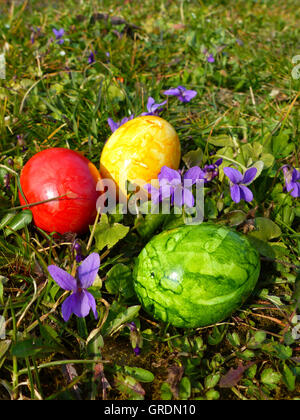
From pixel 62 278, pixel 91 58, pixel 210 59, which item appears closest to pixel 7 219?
pixel 62 278

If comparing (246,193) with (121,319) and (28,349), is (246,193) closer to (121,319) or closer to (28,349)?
(121,319)

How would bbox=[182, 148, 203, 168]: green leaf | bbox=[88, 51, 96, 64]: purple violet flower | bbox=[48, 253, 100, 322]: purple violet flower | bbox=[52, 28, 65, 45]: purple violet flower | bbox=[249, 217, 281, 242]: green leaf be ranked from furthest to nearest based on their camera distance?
bbox=[52, 28, 65, 45]: purple violet flower < bbox=[88, 51, 96, 64]: purple violet flower < bbox=[182, 148, 203, 168]: green leaf < bbox=[249, 217, 281, 242]: green leaf < bbox=[48, 253, 100, 322]: purple violet flower

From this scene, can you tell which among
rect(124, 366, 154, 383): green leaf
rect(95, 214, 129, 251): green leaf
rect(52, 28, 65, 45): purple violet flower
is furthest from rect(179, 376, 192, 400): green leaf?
rect(52, 28, 65, 45): purple violet flower

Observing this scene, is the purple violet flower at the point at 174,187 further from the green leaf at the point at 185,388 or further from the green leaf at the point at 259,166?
the green leaf at the point at 185,388

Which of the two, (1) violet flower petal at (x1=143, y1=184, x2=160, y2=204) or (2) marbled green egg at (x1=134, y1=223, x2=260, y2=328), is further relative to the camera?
(1) violet flower petal at (x1=143, y1=184, x2=160, y2=204)

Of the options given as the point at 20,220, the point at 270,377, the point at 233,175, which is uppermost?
the point at 233,175

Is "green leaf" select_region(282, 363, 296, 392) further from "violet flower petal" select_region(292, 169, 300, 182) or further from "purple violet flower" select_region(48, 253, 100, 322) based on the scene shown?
"violet flower petal" select_region(292, 169, 300, 182)
